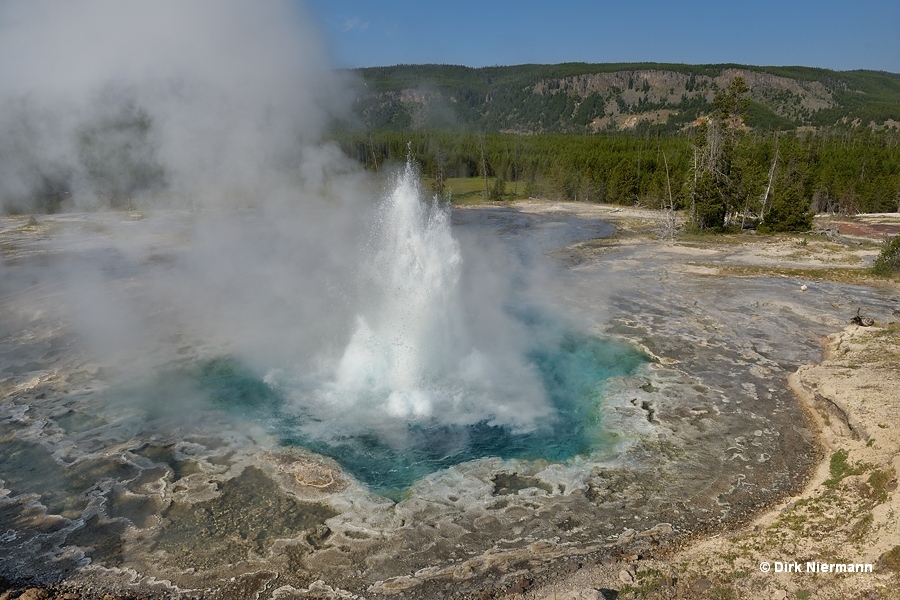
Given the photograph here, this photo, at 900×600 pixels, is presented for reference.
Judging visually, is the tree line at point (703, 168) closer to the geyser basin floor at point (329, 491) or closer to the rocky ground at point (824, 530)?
the geyser basin floor at point (329, 491)

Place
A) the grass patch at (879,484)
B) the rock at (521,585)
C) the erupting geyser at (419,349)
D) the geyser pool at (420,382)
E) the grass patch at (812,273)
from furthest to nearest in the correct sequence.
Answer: the grass patch at (812,273)
the erupting geyser at (419,349)
the geyser pool at (420,382)
the grass patch at (879,484)
the rock at (521,585)

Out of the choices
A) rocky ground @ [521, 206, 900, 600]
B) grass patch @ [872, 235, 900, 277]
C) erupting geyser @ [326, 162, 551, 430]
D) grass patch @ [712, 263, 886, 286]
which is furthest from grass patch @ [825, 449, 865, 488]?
grass patch @ [872, 235, 900, 277]

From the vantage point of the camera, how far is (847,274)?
17.4 metres

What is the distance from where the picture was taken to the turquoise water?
7.29m

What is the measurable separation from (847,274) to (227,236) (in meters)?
19.8

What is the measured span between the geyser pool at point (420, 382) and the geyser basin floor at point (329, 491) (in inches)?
16.1

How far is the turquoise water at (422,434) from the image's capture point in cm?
729

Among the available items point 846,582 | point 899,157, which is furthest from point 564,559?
point 899,157

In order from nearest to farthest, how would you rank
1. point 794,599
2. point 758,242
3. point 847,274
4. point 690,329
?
point 794,599 < point 690,329 < point 847,274 < point 758,242

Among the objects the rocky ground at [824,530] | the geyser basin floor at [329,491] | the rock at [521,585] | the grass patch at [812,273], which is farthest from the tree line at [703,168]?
the rocky ground at [824,530]

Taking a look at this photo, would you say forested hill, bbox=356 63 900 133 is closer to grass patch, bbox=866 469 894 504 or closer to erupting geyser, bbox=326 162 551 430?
erupting geyser, bbox=326 162 551 430

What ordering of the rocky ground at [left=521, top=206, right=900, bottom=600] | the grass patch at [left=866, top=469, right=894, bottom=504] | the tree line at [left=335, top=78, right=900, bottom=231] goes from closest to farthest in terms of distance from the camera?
the rocky ground at [left=521, top=206, right=900, bottom=600] → the grass patch at [left=866, top=469, right=894, bottom=504] → the tree line at [left=335, top=78, right=900, bottom=231]

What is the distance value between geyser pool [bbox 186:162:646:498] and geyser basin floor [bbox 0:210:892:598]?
1.34 feet

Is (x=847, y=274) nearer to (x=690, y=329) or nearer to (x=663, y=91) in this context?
(x=690, y=329)
